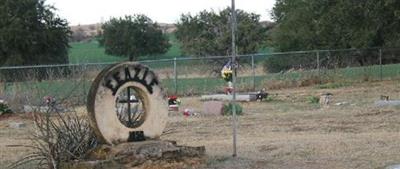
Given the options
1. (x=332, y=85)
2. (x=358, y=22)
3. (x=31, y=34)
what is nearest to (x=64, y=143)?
(x=332, y=85)

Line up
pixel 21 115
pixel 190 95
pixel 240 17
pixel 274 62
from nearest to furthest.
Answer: pixel 21 115, pixel 190 95, pixel 274 62, pixel 240 17

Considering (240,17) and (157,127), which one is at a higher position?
(240,17)

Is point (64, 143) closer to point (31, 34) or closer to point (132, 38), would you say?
point (31, 34)

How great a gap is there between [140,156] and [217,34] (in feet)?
141

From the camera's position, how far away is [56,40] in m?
47.8

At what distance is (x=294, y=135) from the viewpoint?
13352mm

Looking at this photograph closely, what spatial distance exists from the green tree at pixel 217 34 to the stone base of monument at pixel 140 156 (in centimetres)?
3810

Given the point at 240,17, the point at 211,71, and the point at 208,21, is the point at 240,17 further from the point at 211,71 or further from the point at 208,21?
the point at 211,71

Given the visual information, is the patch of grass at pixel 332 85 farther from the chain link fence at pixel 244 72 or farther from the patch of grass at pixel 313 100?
the patch of grass at pixel 313 100

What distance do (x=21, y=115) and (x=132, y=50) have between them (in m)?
38.6

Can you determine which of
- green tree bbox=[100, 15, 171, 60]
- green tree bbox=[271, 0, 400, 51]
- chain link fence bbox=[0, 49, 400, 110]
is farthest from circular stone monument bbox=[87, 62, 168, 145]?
green tree bbox=[100, 15, 171, 60]

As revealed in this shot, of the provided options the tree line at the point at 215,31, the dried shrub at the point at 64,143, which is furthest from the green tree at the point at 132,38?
the dried shrub at the point at 64,143

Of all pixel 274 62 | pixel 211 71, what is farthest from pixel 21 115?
pixel 274 62

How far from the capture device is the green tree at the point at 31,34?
46.2m
